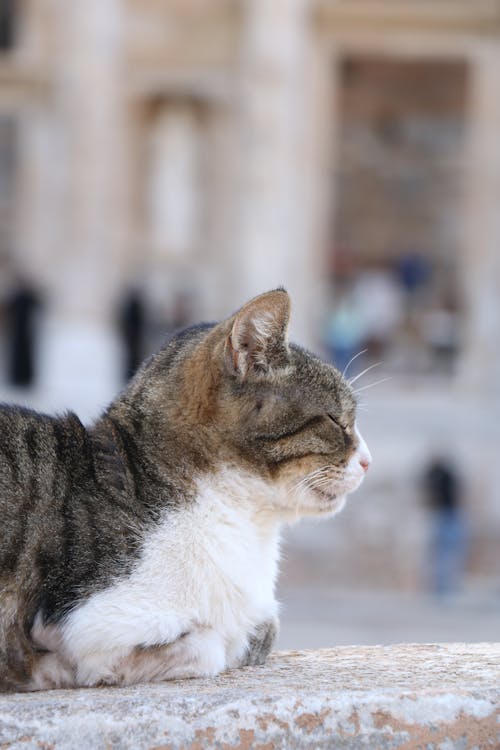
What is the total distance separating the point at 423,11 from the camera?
21.2m

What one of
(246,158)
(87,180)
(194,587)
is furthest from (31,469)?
(246,158)

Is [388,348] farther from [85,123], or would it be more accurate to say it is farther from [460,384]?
[85,123]

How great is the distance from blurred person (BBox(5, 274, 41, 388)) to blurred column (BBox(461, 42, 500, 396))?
19.1 feet

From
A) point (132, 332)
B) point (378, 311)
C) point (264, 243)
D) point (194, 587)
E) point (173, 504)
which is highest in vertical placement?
point (264, 243)

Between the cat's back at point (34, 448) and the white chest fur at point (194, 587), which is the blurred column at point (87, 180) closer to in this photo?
the cat's back at point (34, 448)

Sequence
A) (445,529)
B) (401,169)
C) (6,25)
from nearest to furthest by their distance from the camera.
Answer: (445,529)
(6,25)
(401,169)

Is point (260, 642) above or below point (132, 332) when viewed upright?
below

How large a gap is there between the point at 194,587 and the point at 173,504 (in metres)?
0.21

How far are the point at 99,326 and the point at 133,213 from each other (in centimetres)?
668

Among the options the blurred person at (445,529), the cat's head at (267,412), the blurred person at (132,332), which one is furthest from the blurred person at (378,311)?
the cat's head at (267,412)

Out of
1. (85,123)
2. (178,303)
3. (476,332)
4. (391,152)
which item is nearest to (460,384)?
(476,332)

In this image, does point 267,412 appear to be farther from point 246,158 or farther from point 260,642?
point 246,158

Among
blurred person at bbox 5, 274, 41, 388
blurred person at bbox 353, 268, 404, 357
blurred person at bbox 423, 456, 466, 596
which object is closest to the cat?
blurred person at bbox 423, 456, 466, 596

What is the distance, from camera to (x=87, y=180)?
2088cm
